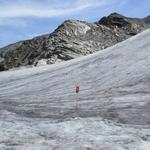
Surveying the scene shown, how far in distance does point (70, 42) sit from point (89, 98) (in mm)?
28212

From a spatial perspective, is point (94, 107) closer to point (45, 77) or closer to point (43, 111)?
point (43, 111)

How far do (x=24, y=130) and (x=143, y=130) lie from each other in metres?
3.70

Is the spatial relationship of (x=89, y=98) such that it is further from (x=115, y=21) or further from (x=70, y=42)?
(x=115, y=21)

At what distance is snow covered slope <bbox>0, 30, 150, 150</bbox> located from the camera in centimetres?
1421

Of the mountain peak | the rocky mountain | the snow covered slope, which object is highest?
the mountain peak

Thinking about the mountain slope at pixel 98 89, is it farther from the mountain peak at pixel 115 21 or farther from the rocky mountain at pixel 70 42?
the mountain peak at pixel 115 21

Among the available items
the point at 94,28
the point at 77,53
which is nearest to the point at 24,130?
the point at 77,53

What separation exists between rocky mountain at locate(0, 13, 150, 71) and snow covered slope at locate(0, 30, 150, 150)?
15.2 m

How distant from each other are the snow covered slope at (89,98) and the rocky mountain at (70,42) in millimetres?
15222

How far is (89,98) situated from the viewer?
810 inches

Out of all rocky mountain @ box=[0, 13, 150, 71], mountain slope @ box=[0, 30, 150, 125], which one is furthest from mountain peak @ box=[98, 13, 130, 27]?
mountain slope @ box=[0, 30, 150, 125]

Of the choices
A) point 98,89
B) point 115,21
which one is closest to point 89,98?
Answer: point 98,89

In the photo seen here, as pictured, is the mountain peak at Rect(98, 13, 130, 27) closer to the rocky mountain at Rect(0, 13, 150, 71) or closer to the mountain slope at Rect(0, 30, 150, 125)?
the rocky mountain at Rect(0, 13, 150, 71)

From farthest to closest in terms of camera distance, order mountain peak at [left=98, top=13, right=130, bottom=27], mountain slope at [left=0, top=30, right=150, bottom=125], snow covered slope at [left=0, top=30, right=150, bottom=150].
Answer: mountain peak at [left=98, top=13, right=130, bottom=27] → mountain slope at [left=0, top=30, right=150, bottom=125] → snow covered slope at [left=0, top=30, right=150, bottom=150]
